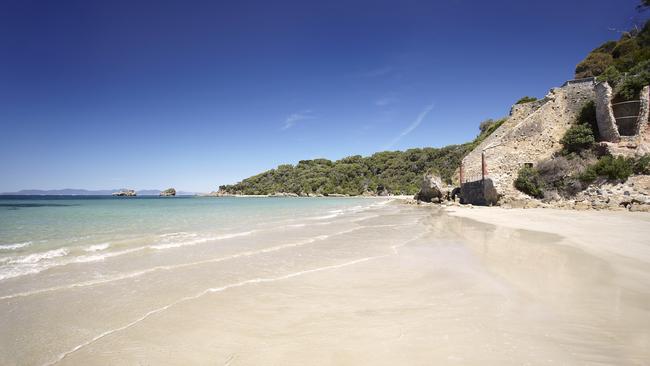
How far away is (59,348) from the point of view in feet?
9.86

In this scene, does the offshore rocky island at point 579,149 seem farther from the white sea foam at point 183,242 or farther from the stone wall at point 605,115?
the white sea foam at point 183,242

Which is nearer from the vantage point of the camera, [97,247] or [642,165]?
[97,247]

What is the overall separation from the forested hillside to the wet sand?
57959 millimetres

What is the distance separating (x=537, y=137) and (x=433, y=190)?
1016cm

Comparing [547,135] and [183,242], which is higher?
[547,135]

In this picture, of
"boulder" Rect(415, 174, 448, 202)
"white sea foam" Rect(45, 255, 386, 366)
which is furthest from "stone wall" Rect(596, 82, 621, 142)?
"white sea foam" Rect(45, 255, 386, 366)

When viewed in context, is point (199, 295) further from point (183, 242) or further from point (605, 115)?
point (605, 115)

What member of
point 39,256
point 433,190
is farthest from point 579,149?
point 39,256

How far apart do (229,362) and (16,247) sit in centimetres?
904

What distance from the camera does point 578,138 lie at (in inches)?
765

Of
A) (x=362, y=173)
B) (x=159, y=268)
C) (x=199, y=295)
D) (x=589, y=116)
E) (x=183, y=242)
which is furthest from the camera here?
(x=362, y=173)

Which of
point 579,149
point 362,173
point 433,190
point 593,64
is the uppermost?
point 593,64

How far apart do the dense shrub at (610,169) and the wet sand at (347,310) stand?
1097 cm

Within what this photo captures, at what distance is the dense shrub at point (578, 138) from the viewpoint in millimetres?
19125
